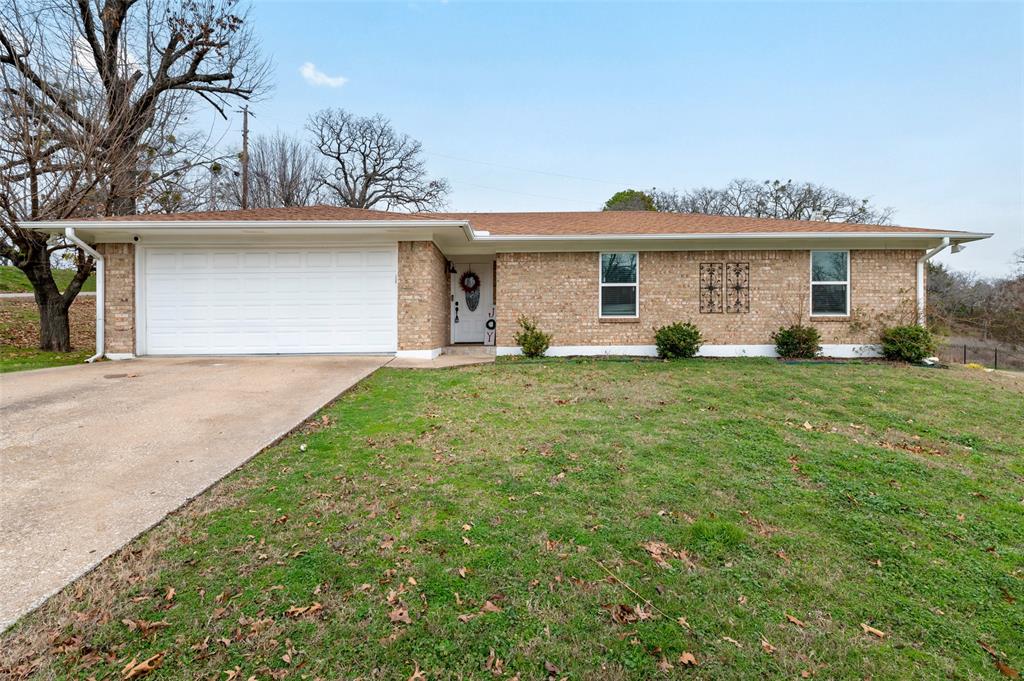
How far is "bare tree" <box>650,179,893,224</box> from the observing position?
96.9 feet

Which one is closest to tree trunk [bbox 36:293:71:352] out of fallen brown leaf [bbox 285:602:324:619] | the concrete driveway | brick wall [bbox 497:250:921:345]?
the concrete driveway

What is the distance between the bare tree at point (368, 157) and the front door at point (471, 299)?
17602mm

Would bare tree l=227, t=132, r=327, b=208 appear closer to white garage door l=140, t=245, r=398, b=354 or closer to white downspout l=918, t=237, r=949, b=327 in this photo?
white garage door l=140, t=245, r=398, b=354

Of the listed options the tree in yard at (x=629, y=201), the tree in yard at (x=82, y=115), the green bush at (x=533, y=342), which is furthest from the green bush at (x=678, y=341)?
the tree in yard at (x=629, y=201)

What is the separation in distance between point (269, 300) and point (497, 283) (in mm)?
4827

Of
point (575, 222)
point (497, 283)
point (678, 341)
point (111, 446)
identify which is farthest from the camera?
point (575, 222)

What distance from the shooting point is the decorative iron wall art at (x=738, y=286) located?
33.2 feet

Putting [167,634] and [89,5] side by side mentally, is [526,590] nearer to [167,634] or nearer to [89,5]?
[167,634]

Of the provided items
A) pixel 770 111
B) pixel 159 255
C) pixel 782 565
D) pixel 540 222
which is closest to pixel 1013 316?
pixel 770 111

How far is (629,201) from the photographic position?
29906mm

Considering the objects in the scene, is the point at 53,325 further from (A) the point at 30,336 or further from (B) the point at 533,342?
(B) the point at 533,342

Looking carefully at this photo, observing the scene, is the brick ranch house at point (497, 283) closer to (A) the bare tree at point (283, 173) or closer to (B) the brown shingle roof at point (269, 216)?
(B) the brown shingle roof at point (269, 216)

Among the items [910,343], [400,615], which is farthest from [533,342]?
[400,615]

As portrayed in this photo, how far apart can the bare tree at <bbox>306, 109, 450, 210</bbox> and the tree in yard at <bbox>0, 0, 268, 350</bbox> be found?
14.1 m
